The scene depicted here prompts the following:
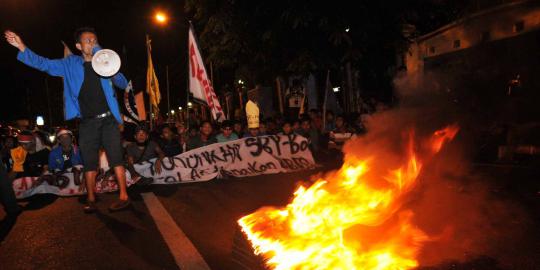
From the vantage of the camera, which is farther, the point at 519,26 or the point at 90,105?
the point at 519,26

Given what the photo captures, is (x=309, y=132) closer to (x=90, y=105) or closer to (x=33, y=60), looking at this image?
(x=90, y=105)

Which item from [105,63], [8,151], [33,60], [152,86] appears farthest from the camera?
[152,86]

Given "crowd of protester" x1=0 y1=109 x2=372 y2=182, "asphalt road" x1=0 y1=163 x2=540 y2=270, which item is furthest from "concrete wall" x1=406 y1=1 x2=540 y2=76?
"asphalt road" x1=0 y1=163 x2=540 y2=270

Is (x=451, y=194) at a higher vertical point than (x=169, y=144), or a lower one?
lower

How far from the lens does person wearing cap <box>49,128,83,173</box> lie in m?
7.06

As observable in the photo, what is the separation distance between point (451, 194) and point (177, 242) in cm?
377

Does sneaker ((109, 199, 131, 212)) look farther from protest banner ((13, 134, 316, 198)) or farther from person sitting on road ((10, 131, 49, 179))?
person sitting on road ((10, 131, 49, 179))

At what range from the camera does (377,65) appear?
1295 cm

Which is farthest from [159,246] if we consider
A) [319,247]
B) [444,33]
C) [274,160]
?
[444,33]

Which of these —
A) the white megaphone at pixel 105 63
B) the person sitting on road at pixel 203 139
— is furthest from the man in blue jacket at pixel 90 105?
the person sitting on road at pixel 203 139

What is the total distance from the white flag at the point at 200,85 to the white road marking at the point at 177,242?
4.27m

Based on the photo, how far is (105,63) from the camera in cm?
474

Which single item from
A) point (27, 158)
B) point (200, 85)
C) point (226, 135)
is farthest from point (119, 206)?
point (27, 158)

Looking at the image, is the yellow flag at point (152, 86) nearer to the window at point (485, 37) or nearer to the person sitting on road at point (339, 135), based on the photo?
the person sitting on road at point (339, 135)
